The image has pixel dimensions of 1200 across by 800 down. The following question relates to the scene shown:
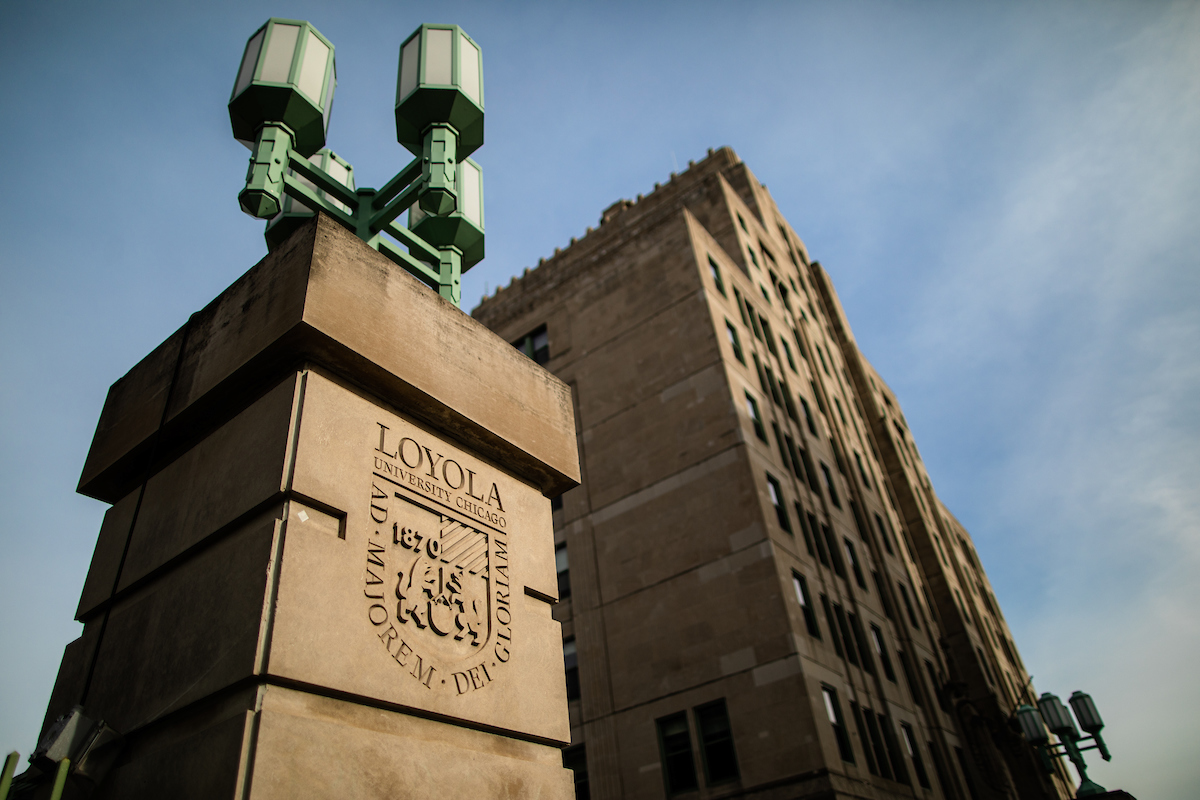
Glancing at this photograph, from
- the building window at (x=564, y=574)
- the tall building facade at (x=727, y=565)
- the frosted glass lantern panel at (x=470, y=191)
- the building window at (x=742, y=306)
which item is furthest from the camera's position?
the building window at (x=742, y=306)

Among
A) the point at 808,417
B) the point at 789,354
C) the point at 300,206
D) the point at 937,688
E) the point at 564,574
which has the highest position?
the point at 789,354

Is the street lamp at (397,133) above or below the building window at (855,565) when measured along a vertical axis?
below

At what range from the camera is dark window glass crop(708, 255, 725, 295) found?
28.8 m

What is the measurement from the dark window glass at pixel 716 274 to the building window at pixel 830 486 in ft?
26.6

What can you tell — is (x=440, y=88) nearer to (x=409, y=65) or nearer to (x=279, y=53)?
(x=409, y=65)

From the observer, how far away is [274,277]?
3.60 m

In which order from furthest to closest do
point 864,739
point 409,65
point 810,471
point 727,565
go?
point 810,471
point 727,565
point 864,739
point 409,65

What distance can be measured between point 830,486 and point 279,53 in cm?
2782

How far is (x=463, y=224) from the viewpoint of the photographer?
5434 millimetres

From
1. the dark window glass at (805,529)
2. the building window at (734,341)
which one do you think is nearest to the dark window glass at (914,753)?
the dark window glass at (805,529)

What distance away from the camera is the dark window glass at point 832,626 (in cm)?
2175

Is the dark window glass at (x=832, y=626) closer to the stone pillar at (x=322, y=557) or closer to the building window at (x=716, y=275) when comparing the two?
the building window at (x=716, y=275)

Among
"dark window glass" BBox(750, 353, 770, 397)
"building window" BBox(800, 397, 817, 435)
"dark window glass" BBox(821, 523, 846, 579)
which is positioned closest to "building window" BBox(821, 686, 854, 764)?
"dark window glass" BBox(821, 523, 846, 579)

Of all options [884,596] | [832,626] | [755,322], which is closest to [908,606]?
[884,596]
